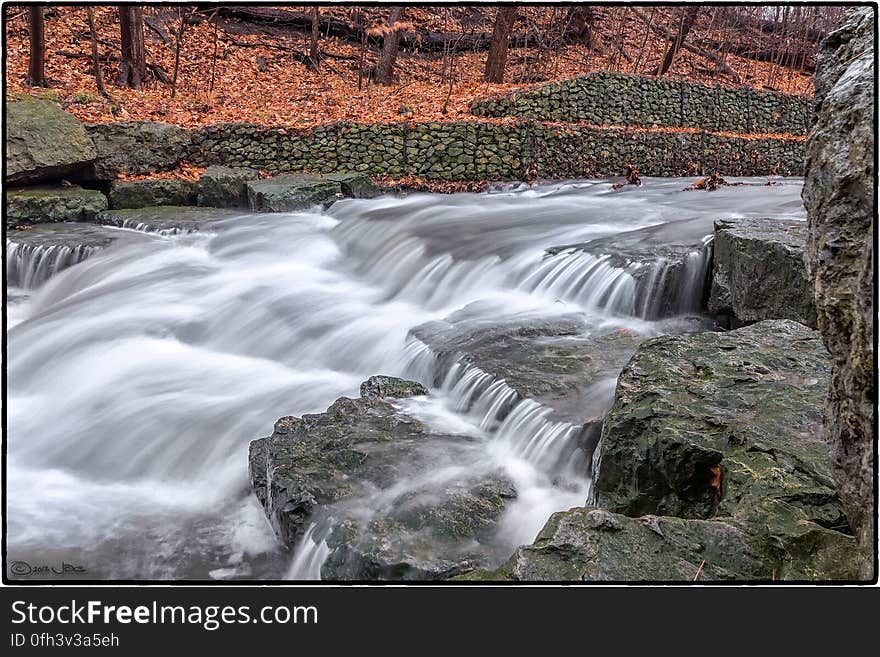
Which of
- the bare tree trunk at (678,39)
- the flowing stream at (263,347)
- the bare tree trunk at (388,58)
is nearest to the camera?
the flowing stream at (263,347)

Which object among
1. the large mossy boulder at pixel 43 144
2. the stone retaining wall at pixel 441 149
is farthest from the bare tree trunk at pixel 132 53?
the large mossy boulder at pixel 43 144

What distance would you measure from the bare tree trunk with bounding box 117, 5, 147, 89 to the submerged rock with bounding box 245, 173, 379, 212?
5.60 m

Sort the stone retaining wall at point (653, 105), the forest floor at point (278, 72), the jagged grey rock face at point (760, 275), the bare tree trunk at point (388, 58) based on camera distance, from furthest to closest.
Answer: the bare tree trunk at point (388, 58) < the stone retaining wall at point (653, 105) < the forest floor at point (278, 72) < the jagged grey rock face at point (760, 275)

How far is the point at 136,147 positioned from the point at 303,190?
3.27m

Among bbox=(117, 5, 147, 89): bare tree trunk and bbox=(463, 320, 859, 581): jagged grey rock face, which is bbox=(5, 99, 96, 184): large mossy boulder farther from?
bbox=(463, 320, 859, 581): jagged grey rock face

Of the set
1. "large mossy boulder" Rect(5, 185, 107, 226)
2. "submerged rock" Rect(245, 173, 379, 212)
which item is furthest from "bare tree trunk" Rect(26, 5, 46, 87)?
"submerged rock" Rect(245, 173, 379, 212)

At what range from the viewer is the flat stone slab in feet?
35.8

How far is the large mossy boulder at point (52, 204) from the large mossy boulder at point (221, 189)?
1594 millimetres

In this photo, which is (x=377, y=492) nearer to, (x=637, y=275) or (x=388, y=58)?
(x=637, y=275)

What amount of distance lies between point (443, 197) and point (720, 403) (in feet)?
33.5

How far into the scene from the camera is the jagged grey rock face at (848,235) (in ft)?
5.88

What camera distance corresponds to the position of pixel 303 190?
12.3 m

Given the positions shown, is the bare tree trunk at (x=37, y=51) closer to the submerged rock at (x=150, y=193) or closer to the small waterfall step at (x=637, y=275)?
the submerged rock at (x=150, y=193)
